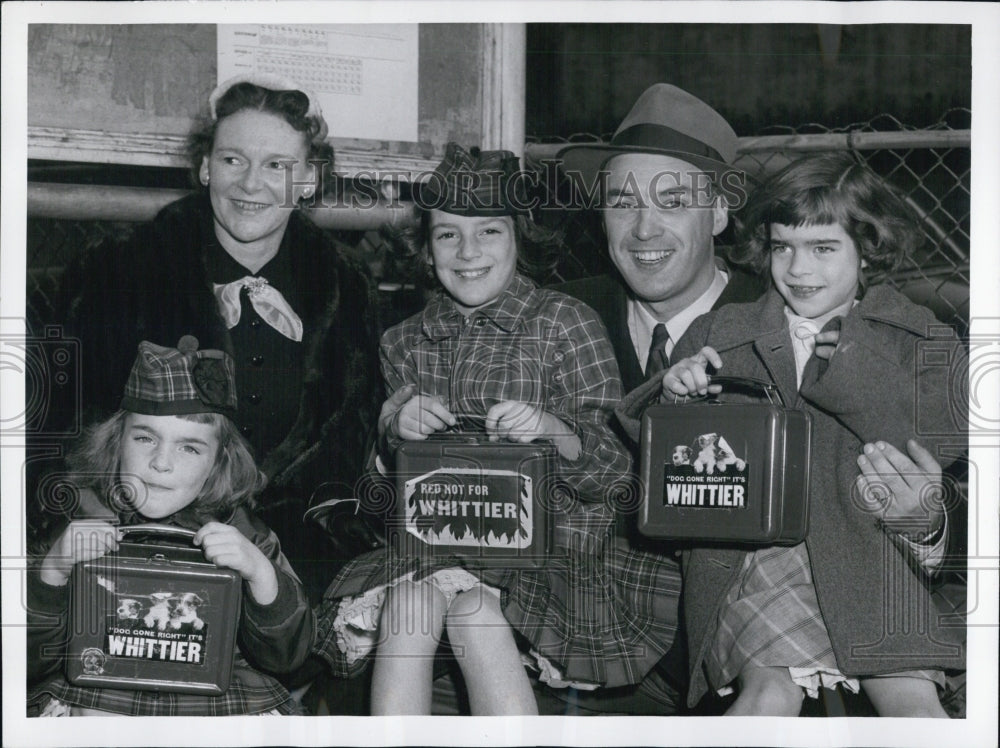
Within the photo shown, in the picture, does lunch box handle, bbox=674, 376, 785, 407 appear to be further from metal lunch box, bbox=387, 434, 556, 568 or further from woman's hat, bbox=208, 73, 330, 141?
woman's hat, bbox=208, 73, 330, 141

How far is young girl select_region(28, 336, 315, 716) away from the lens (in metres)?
2.69

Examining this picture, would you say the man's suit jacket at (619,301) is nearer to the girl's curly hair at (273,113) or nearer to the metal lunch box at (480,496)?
the metal lunch box at (480,496)

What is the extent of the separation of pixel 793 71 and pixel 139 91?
168 cm

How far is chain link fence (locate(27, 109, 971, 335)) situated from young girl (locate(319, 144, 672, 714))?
0.09 metres

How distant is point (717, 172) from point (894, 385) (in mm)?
672

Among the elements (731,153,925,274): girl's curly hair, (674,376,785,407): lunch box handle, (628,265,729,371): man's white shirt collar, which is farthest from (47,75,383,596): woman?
(731,153,925,274): girl's curly hair

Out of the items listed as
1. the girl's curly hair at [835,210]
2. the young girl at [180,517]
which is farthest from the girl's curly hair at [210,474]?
the girl's curly hair at [835,210]

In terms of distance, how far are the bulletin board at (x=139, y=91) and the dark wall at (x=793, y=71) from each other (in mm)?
301

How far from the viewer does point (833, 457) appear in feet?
8.59

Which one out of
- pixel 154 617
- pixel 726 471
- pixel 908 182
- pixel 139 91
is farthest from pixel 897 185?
pixel 154 617

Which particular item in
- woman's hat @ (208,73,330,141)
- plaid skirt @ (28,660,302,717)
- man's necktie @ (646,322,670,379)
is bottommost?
plaid skirt @ (28,660,302,717)

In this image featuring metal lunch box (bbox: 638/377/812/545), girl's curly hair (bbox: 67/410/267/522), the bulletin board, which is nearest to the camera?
metal lunch box (bbox: 638/377/812/545)

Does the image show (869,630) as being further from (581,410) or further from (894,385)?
(581,410)

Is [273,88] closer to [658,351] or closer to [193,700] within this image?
[658,351]
